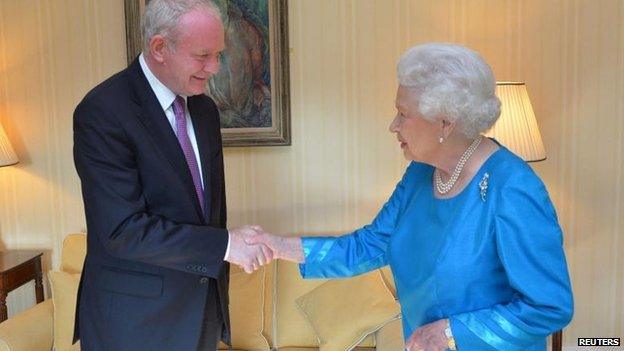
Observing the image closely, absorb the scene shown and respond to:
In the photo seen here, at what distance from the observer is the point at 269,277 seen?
318 cm

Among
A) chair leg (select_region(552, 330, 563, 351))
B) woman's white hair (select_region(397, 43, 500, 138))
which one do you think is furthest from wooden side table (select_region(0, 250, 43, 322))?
chair leg (select_region(552, 330, 563, 351))

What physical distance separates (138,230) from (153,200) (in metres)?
0.12

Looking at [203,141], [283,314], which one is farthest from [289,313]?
[203,141]

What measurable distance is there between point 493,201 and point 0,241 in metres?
3.05

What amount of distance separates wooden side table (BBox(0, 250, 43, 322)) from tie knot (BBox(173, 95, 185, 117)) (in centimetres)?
175

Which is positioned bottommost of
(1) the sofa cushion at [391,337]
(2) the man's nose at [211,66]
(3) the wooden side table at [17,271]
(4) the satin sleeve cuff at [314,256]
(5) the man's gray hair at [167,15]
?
(1) the sofa cushion at [391,337]

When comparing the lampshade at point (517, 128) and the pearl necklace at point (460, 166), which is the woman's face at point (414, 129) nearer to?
the pearl necklace at point (460, 166)

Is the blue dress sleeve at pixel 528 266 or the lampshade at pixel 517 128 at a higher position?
the lampshade at pixel 517 128

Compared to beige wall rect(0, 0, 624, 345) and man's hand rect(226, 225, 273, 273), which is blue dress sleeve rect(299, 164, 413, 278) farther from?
beige wall rect(0, 0, 624, 345)

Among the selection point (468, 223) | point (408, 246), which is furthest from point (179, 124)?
point (468, 223)

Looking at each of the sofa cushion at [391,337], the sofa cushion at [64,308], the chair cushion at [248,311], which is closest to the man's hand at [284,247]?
the sofa cushion at [391,337]

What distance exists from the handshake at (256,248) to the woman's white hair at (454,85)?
67cm

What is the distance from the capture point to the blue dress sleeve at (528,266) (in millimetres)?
1461

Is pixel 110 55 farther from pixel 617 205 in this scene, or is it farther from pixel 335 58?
pixel 617 205
